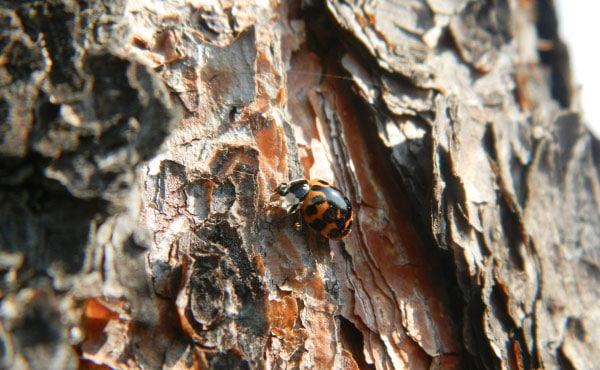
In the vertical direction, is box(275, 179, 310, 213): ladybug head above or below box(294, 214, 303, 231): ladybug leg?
above

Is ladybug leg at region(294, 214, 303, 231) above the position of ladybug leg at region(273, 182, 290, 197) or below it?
below

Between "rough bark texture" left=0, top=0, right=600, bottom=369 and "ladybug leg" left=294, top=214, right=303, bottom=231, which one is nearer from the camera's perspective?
"rough bark texture" left=0, top=0, right=600, bottom=369

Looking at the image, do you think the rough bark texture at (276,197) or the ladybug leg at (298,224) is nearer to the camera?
the rough bark texture at (276,197)

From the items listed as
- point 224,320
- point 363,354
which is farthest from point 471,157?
point 224,320

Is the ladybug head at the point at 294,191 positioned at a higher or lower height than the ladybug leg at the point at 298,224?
higher
